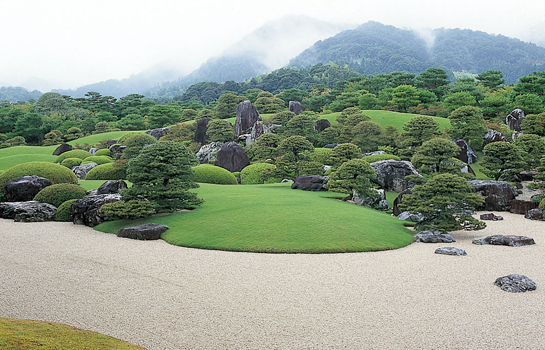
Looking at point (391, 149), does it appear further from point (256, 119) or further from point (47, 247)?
point (47, 247)

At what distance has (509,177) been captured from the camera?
21.4m

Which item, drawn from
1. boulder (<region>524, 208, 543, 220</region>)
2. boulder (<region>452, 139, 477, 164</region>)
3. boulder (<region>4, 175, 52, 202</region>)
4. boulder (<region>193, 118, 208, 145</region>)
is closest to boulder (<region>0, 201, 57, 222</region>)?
boulder (<region>4, 175, 52, 202</region>)

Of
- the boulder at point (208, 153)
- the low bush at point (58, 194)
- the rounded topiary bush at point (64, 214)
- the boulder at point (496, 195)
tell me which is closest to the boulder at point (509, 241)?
the boulder at point (496, 195)

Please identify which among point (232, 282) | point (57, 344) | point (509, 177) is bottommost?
point (509, 177)

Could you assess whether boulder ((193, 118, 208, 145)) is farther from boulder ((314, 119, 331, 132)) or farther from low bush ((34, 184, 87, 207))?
low bush ((34, 184, 87, 207))

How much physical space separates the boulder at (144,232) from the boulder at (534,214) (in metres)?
14.7

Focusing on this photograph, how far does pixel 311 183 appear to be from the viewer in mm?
19562

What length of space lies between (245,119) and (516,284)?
1277 inches

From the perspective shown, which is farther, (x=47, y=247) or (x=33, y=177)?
(x=33, y=177)

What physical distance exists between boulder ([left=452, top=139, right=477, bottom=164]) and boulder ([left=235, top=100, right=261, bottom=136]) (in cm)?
1894

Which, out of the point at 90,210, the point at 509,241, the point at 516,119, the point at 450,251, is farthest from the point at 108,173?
the point at 516,119

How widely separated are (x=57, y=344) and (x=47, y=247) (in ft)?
25.3

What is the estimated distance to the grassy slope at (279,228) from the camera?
32.5 feet

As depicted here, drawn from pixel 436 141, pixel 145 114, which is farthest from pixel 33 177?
pixel 145 114
